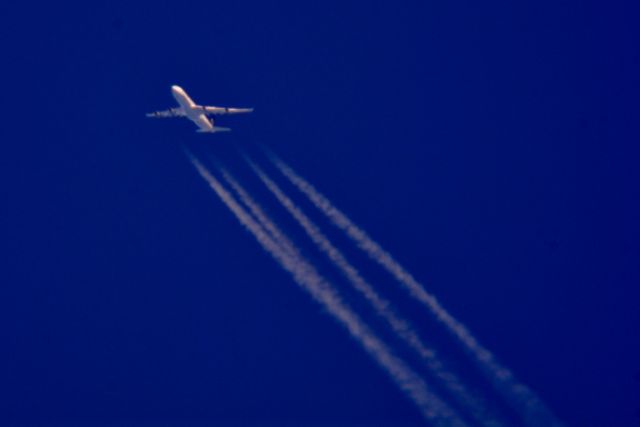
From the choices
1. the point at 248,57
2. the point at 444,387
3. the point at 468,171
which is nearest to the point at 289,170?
the point at 248,57

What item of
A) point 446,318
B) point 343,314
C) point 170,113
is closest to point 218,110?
point 170,113

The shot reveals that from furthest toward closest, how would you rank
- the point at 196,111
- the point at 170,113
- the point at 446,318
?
the point at 170,113 → the point at 196,111 → the point at 446,318

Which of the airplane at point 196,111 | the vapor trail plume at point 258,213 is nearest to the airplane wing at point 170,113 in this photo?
the airplane at point 196,111

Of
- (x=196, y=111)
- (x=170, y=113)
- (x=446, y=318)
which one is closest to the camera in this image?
(x=446, y=318)

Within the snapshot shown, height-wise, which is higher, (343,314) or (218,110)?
(218,110)

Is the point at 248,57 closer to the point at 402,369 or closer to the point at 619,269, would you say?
the point at 402,369

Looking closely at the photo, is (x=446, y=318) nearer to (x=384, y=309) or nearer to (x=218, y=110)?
(x=384, y=309)

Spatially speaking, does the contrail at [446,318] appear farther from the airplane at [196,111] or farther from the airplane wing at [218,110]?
the airplane at [196,111]

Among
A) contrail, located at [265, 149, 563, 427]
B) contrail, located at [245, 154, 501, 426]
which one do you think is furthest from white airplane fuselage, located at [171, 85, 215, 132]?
contrail, located at [265, 149, 563, 427]
